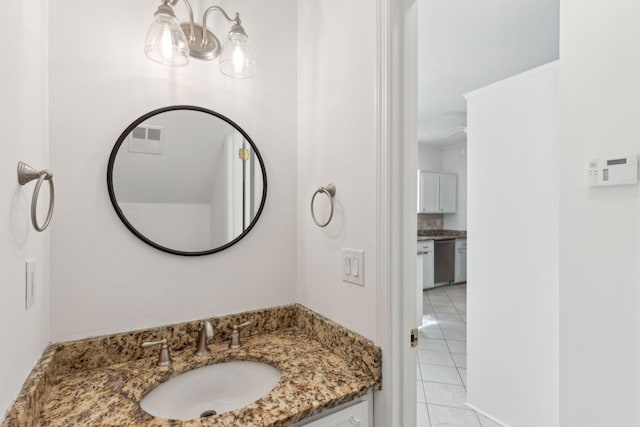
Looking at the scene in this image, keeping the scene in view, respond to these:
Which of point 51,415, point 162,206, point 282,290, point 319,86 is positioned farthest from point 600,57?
point 51,415

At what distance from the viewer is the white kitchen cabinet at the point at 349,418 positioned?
878mm

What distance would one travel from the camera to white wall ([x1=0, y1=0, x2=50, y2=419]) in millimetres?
629

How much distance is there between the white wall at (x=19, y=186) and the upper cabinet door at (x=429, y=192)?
5.58 m

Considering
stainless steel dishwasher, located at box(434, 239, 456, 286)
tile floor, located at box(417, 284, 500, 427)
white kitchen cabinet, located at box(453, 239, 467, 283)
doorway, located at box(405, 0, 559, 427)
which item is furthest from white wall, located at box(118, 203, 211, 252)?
white kitchen cabinet, located at box(453, 239, 467, 283)

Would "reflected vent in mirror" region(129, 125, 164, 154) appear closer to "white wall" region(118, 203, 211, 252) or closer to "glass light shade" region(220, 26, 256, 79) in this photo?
"white wall" region(118, 203, 211, 252)

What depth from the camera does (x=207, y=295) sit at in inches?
49.1

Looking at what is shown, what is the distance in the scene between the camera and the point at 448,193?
6258 millimetres

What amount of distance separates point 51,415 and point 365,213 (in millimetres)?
997

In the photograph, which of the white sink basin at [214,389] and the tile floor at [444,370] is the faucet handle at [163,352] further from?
the tile floor at [444,370]

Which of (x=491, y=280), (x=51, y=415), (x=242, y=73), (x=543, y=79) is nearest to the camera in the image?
(x=51, y=415)

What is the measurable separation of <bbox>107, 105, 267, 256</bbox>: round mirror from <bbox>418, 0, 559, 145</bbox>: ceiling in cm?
164

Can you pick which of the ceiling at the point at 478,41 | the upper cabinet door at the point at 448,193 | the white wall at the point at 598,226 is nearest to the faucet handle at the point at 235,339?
the white wall at the point at 598,226

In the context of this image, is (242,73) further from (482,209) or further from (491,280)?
(491,280)

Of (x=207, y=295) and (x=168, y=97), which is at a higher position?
(x=168, y=97)
